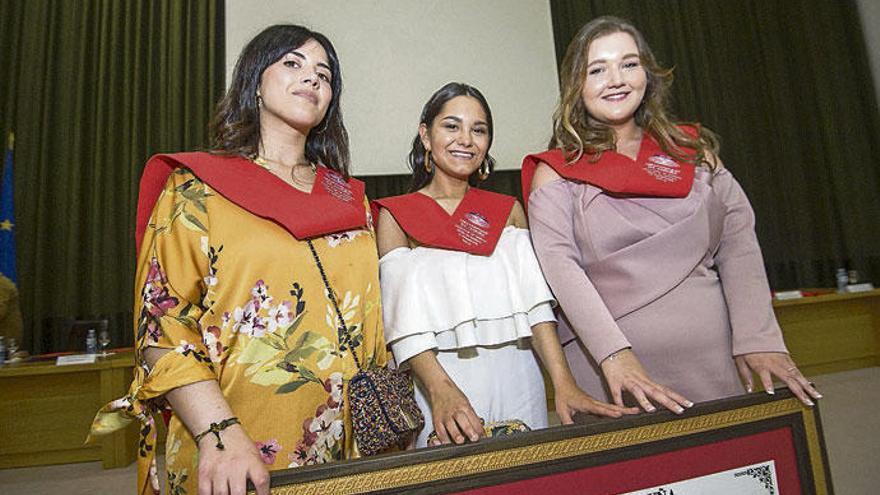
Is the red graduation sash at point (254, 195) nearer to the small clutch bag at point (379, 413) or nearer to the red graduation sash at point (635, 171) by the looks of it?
the small clutch bag at point (379, 413)

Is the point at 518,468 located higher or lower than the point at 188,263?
lower

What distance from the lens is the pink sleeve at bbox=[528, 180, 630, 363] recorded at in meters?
0.95

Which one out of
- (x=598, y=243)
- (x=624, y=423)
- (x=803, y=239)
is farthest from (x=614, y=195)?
(x=803, y=239)

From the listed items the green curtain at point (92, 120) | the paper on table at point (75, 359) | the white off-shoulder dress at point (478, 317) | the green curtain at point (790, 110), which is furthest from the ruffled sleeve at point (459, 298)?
the green curtain at point (790, 110)

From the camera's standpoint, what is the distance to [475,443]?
65cm

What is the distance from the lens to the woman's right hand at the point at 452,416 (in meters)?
0.90

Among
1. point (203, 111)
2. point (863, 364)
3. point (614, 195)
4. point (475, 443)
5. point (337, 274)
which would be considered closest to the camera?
point (475, 443)

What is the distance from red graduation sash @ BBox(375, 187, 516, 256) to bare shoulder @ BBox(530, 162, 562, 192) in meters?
0.13

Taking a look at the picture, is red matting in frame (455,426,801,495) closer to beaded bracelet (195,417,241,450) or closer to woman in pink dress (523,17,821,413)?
woman in pink dress (523,17,821,413)

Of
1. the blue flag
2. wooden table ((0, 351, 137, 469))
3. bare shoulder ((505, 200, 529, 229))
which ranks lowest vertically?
wooden table ((0, 351, 137, 469))

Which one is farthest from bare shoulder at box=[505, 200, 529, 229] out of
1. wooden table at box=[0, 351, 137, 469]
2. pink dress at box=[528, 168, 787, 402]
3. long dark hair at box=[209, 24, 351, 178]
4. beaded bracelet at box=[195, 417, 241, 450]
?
wooden table at box=[0, 351, 137, 469]

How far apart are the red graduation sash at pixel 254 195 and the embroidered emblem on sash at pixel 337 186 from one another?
29 mm

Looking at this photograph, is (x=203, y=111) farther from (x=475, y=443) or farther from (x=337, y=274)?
(x=475, y=443)

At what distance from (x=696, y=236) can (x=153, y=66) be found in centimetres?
485
